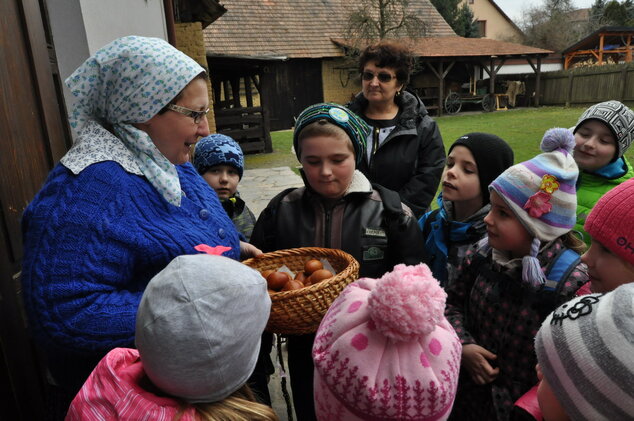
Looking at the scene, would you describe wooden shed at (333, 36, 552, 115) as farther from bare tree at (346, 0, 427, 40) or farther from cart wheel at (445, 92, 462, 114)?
bare tree at (346, 0, 427, 40)

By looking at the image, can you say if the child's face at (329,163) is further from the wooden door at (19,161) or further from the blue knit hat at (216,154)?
the wooden door at (19,161)

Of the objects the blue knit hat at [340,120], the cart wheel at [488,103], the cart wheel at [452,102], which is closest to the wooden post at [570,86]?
the cart wheel at [488,103]

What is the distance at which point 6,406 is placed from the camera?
6.10 feet

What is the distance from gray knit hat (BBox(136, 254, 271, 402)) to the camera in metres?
1.02

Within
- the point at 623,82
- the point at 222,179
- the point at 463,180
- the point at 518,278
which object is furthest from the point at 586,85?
the point at 518,278

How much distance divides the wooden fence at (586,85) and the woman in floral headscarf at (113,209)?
23.9m

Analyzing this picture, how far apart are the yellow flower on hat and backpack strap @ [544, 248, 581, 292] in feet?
0.77

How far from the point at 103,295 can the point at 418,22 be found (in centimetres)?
2229

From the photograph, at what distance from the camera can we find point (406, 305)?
0.90 meters

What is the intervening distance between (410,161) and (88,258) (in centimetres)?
209

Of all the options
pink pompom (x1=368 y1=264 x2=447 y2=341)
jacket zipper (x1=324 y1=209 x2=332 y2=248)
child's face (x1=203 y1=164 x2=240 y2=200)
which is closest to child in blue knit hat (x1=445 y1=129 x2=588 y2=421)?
jacket zipper (x1=324 y1=209 x2=332 y2=248)

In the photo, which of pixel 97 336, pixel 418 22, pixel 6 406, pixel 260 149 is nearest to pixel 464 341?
pixel 97 336

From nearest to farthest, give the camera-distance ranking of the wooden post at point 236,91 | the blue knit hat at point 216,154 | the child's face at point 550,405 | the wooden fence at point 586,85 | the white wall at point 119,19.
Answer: the child's face at point 550,405
the blue knit hat at point 216,154
the white wall at point 119,19
the wooden post at point 236,91
the wooden fence at point 586,85

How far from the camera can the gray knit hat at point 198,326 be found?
102cm
